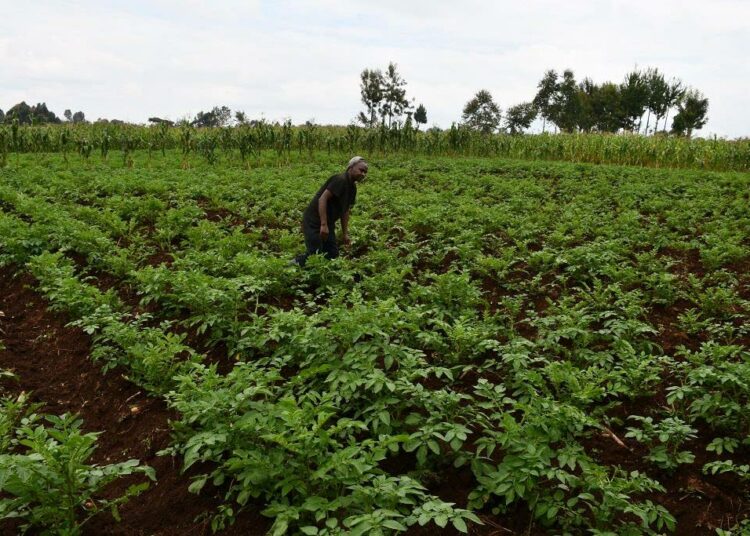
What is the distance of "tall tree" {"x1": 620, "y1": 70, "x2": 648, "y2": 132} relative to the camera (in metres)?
41.6

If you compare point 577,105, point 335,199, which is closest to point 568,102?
point 577,105

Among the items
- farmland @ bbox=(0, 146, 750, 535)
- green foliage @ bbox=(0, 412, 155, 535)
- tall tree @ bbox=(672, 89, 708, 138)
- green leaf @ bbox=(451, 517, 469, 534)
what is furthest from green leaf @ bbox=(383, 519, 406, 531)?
tall tree @ bbox=(672, 89, 708, 138)

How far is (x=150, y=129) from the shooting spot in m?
23.6

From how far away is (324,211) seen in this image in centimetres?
664

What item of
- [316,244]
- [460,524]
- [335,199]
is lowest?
[460,524]

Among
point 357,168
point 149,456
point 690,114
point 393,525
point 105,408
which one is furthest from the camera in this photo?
point 690,114

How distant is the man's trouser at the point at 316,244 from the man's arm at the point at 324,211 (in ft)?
0.47

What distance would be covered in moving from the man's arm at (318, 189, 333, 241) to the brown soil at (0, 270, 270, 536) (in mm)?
2892

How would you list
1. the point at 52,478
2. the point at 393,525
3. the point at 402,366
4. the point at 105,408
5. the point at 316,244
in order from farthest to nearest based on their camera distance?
the point at 316,244, the point at 105,408, the point at 402,366, the point at 52,478, the point at 393,525

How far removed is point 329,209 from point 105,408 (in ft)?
11.9

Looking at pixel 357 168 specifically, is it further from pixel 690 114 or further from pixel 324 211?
pixel 690 114

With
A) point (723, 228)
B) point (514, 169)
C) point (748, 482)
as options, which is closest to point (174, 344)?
point (748, 482)

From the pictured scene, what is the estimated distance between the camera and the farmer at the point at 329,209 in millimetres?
6652

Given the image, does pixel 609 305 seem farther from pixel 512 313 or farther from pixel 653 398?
pixel 653 398
